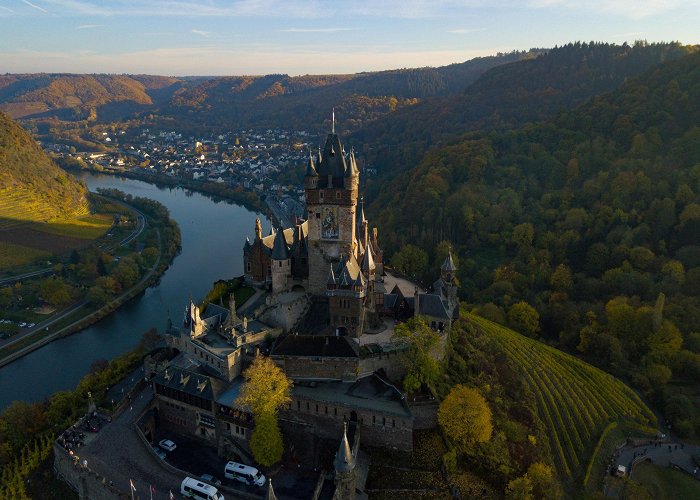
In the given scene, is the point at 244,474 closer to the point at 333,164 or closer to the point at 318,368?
the point at 318,368

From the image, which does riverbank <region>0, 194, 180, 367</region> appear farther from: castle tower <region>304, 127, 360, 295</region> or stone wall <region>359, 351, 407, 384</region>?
stone wall <region>359, 351, 407, 384</region>

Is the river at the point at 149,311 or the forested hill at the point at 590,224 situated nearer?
the forested hill at the point at 590,224

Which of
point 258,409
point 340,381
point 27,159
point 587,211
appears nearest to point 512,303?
point 587,211

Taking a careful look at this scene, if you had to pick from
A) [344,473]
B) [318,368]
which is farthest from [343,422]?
[344,473]

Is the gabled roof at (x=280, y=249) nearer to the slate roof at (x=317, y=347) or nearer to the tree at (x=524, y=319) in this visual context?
the slate roof at (x=317, y=347)

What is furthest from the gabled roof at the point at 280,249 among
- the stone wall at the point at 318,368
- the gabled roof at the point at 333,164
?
the stone wall at the point at 318,368

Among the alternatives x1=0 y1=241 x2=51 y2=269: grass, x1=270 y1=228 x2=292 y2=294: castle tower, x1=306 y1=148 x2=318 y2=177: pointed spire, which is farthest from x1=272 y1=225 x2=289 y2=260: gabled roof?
x1=0 y1=241 x2=51 y2=269: grass

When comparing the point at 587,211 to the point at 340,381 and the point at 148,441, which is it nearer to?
the point at 340,381
